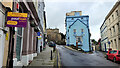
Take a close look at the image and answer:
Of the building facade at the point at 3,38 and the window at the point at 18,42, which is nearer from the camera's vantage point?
the building facade at the point at 3,38

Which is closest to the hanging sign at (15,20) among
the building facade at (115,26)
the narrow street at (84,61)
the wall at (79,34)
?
the narrow street at (84,61)

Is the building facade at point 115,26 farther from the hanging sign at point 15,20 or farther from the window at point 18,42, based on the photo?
the hanging sign at point 15,20

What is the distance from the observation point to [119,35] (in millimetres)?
19188

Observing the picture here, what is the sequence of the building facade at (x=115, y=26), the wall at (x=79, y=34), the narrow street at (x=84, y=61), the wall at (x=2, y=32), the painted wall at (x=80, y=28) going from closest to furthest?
the wall at (x=2, y=32) → the narrow street at (x=84, y=61) → the building facade at (x=115, y=26) → the wall at (x=79, y=34) → the painted wall at (x=80, y=28)

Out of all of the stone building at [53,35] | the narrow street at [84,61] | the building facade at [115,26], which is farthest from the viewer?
the stone building at [53,35]

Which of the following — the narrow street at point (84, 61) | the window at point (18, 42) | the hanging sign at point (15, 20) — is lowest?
the narrow street at point (84, 61)

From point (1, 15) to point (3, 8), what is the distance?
384 millimetres

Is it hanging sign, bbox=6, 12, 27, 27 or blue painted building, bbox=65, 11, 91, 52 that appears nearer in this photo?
hanging sign, bbox=6, 12, 27, 27

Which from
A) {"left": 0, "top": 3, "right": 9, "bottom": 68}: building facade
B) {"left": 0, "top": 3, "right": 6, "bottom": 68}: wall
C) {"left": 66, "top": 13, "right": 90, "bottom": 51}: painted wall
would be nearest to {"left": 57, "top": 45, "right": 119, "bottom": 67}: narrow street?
{"left": 0, "top": 3, "right": 9, "bottom": 68}: building facade

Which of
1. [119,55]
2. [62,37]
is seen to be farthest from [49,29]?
[119,55]

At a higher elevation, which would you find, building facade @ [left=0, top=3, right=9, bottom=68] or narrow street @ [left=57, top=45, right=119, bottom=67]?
building facade @ [left=0, top=3, right=9, bottom=68]

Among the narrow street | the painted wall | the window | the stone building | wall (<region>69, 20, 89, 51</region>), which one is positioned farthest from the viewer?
A: the stone building

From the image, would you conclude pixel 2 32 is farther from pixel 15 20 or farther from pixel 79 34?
pixel 79 34

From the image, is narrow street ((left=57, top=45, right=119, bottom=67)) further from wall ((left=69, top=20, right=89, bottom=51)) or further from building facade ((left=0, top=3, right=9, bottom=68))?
wall ((left=69, top=20, right=89, bottom=51))
